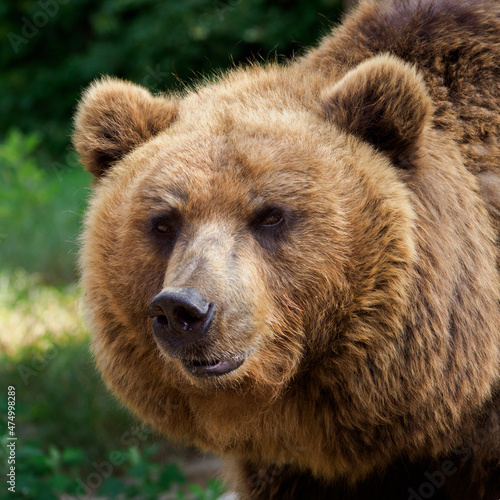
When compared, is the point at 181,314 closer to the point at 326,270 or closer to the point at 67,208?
the point at 326,270

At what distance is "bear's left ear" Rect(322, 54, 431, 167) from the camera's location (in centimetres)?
310

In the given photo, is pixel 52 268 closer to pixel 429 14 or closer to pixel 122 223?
pixel 122 223

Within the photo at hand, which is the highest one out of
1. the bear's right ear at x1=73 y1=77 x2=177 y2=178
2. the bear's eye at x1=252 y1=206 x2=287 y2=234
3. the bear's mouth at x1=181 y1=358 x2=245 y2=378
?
the bear's right ear at x1=73 y1=77 x2=177 y2=178

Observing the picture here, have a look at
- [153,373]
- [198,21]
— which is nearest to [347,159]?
[153,373]

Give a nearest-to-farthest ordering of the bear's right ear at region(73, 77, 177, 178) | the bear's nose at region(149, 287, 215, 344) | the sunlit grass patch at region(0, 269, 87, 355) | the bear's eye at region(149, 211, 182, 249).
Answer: the bear's nose at region(149, 287, 215, 344)
the bear's eye at region(149, 211, 182, 249)
the bear's right ear at region(73, 77, 177, 178)
the sunlit grass patch at region(0, 269, 87, 355)

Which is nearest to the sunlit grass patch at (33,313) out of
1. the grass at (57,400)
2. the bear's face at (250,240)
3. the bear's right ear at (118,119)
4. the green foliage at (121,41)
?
the grass at (57,400)

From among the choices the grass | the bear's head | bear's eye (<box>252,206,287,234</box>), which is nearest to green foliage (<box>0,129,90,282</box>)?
the grass

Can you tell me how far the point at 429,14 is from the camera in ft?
11.9

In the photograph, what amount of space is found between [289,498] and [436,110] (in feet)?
6.79

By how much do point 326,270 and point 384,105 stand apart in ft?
2.56

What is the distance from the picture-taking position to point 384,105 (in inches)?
124

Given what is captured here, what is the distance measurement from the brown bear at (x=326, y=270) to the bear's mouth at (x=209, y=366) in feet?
0.04

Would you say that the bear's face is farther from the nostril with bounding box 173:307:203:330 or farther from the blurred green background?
the blurred green background

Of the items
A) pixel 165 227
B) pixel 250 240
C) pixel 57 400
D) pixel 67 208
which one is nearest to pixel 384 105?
pixel 250 240
